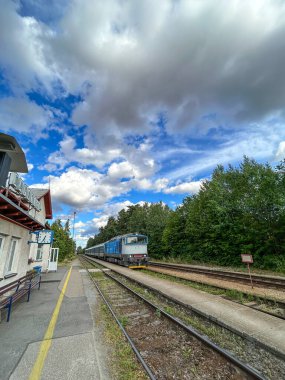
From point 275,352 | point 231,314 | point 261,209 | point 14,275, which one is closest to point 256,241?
point 261,209

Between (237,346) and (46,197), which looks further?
(46,197)

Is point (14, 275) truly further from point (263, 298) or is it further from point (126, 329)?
point (263, 298)

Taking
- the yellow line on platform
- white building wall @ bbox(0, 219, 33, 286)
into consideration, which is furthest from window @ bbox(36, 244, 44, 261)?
the yellow line on platform

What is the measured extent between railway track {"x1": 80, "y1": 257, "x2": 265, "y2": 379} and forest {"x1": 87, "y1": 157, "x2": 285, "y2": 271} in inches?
509

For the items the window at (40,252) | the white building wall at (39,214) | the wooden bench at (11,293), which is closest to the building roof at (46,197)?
the white building wall at (39,214)

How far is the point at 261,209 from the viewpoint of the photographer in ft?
57.4

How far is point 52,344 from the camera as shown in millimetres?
4441

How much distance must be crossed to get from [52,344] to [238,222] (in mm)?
18380

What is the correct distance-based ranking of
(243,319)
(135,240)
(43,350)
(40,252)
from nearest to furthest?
(43,350)
(243,319)
(40,252)
(135,240)

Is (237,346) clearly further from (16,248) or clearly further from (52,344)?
(16,248)

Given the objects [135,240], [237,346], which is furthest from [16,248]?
[135,240]

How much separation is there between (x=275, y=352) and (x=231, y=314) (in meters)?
2.10

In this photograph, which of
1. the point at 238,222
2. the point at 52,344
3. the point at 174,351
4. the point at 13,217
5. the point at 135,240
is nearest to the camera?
the point at 174,351

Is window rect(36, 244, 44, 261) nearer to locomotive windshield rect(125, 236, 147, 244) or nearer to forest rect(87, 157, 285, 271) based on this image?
locomotive windshield rect(125, 236, 147, 244)
